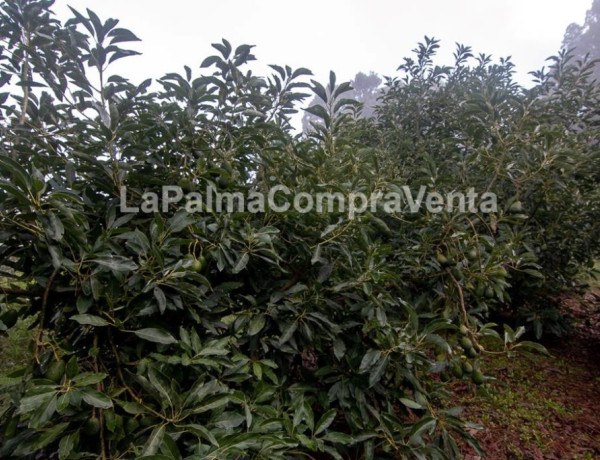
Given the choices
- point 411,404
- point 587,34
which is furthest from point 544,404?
point 587,34

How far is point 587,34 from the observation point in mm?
32625

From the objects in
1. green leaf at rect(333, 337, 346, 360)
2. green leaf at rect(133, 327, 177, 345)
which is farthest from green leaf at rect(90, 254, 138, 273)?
green leaf at rect(333, 337, 346, 360)

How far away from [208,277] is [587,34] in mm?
45449

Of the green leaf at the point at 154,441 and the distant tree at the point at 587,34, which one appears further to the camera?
the distant tree at the point at 587,34

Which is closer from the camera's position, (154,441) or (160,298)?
(154,441)

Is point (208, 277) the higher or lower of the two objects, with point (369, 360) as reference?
higher

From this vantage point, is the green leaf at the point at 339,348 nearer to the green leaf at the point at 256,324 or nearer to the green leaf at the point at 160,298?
the green leaf at the point at 256,324

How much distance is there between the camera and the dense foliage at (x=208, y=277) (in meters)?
1.16

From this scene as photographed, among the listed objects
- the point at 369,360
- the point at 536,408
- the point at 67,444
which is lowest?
the point at 536,408

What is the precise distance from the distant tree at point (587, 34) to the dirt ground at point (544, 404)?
38.8m

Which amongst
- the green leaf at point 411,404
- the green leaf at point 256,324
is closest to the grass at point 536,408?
the green leaf at point 411,404

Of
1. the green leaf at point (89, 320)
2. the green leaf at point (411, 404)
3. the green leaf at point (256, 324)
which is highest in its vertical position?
the green leaf at point (89, 320)

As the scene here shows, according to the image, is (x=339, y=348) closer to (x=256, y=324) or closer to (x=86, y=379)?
(x=256, y=324)

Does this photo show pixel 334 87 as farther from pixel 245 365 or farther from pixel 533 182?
pixel 533 182
